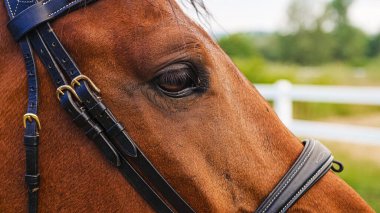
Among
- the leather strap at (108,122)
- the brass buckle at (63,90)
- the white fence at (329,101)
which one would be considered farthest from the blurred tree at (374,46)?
the brass buckle at (63,90)

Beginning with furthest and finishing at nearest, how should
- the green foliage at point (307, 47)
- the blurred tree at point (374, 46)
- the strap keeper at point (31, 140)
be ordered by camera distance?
the blurred tree at point (374, 46), the green foliage at point (307, 47), the strap keeper at point (31, 140)

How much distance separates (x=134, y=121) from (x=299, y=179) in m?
0.73

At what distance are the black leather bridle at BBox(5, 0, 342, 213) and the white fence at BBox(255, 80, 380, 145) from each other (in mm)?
5236

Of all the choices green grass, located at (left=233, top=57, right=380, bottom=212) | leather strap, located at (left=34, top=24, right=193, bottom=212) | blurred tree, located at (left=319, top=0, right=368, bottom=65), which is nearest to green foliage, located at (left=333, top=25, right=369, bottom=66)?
blurred tree, located at (left=319, top=0, right=368, bottom=65)

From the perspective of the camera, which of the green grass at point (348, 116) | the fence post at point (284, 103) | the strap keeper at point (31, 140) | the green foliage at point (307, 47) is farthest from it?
the green foliage at point (307, 47)

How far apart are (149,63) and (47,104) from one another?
0.42m

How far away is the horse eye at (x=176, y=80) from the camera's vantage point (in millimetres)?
1761

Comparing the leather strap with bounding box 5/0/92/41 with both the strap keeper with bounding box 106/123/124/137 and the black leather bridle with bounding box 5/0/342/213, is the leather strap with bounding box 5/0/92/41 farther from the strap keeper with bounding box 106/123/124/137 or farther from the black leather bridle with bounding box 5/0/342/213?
the strap keeper with bounding box 106/123/124/137

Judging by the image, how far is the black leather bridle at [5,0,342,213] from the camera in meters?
1.71

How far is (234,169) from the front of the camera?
1.81 meters

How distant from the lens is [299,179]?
1.90 m

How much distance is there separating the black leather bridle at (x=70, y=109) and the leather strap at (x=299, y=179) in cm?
35

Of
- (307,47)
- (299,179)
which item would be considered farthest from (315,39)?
(299,179)

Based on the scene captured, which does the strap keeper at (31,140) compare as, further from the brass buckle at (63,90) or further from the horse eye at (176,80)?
the horse eye at (176,80)
